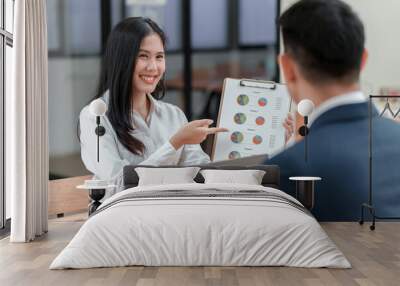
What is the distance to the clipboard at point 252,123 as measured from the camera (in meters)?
6.56

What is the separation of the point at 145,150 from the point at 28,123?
1.31m

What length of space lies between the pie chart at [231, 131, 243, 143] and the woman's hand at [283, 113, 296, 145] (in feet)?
1.49

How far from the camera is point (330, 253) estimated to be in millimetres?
4285

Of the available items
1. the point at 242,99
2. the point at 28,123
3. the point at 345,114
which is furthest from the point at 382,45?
the point at 28,123

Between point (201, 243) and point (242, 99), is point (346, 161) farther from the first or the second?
point (201, 243)

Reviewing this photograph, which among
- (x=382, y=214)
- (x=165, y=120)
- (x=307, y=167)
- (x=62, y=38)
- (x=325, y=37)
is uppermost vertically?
(x=62, y=38)

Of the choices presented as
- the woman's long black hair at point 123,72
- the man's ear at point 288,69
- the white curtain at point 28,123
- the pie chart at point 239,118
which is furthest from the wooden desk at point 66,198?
the man's ear at point 288,69

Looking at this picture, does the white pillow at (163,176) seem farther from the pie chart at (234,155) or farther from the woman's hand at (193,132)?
the pie chart at (234,155)

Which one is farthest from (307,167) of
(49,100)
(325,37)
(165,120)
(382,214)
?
(325,37)

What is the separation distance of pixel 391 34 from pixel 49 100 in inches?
140

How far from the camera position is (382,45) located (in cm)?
660

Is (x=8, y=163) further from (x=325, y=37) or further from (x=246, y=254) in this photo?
(x=325, y=37)

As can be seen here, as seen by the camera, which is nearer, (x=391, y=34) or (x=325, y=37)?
(x=325, y=37)

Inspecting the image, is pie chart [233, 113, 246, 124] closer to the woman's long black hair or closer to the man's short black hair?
the woman's long black hair
